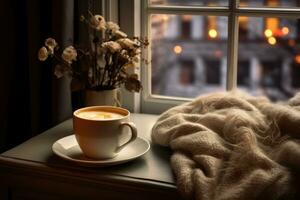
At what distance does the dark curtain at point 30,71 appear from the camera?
55.1 inches

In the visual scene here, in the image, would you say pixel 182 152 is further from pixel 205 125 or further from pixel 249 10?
pixel 249 10

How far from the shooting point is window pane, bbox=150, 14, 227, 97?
157 cm

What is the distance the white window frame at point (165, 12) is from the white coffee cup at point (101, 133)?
44 centimetres

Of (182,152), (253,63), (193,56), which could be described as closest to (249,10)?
(253,63)

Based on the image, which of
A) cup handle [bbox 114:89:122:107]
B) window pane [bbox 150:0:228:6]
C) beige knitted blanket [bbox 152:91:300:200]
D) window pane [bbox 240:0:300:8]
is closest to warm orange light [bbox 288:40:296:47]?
window pane [bbox 240:0:300:8]

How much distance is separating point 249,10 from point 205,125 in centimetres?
46

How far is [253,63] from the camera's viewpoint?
1550 mm

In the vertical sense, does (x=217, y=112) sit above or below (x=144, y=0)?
below

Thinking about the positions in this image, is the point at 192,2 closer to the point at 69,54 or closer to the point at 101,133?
the point at 69,54

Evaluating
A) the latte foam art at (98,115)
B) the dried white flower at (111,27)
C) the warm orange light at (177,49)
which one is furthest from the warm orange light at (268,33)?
the latte foam art at (98,115)

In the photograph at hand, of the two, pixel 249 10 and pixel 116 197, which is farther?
pixel 249 10

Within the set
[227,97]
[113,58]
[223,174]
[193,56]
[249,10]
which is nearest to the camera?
[223,174]

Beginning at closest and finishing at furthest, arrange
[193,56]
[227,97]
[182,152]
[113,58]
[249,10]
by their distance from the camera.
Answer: [182,152]
[227,97]
[113,58]
[249,10]
[193,56]

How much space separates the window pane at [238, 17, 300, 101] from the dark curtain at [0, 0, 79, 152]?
0.50 meters
